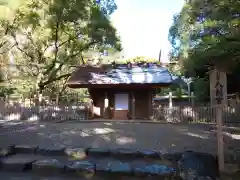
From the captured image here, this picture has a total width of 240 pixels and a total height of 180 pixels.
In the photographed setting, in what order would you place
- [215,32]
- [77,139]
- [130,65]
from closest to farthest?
[77,139] → [215,32] → [130,65]

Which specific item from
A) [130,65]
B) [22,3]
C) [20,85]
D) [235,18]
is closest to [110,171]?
[235,18]

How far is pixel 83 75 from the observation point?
17.6 metres

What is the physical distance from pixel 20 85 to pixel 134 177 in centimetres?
2163

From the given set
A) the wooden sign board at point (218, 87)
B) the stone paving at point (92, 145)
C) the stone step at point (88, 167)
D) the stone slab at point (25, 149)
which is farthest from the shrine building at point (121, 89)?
the stone step at point (88, 167)

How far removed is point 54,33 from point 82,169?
1393cm

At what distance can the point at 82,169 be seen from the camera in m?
5.59

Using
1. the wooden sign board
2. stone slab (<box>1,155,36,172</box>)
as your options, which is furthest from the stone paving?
the wooden sign board

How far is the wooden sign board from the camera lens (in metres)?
5.86

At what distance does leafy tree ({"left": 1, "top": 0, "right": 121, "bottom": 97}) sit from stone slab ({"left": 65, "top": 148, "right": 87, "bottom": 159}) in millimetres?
9936

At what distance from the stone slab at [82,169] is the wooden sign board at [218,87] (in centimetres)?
306

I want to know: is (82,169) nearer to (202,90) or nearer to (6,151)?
(6,151)

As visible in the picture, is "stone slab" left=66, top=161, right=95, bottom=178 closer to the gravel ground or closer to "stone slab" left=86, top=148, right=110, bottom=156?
"stone slab" left=86, top=148, right=110, bottom=156

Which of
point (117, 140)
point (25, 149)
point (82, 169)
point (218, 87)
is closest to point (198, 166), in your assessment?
point (218, 87)

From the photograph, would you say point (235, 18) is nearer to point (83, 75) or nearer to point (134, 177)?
point (134, 177)
